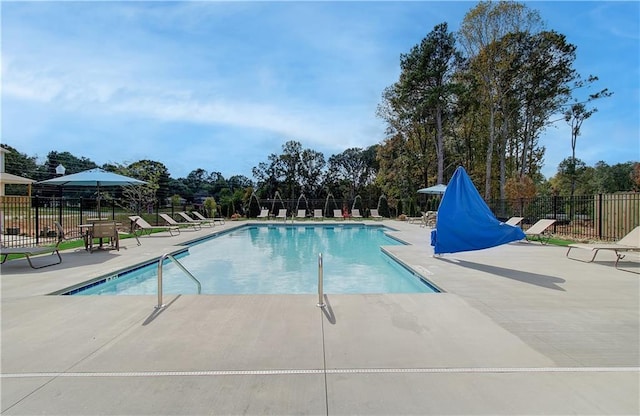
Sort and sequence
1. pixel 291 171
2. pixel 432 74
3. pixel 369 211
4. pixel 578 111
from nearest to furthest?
pixel 432 74, pixel 578 111, pixel 369 211, pixel 291 171

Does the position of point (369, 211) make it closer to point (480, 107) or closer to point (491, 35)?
point (480, 107)

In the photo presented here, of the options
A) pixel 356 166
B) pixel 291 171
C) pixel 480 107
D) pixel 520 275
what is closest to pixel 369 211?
pixel 480 107

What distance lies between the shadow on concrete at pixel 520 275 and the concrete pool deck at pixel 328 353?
29 cm

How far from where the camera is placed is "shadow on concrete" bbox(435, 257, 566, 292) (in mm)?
5680

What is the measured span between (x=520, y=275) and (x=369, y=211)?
67.6 ft

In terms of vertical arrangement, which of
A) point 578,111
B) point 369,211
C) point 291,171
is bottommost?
point 369,211

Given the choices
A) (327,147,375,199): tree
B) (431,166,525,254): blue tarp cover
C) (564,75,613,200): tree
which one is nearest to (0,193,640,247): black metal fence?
(431,166,525,254): blue tarp cover

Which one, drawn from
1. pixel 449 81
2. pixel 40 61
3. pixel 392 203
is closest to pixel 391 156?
pixel 392 203

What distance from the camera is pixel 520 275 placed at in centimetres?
633

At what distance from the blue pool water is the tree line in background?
11337mm

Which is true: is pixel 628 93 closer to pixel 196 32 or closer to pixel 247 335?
pixel 196 32

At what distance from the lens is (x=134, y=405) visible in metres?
2.25

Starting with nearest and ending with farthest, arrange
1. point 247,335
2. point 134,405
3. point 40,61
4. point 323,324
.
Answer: point 134,405, point 247,335, point 323,324, point 40,61

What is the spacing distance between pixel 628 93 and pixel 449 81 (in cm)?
1030
